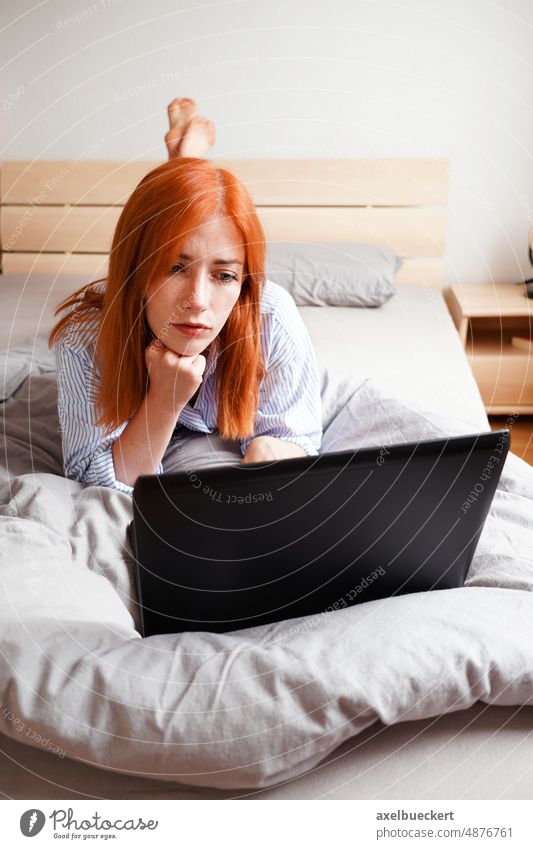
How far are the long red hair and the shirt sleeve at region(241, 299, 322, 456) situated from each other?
0.03 metres

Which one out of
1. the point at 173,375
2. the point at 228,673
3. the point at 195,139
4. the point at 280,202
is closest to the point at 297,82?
the point at 280,202

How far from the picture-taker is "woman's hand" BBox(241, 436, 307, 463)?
128cm

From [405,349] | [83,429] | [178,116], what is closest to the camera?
[83,429]

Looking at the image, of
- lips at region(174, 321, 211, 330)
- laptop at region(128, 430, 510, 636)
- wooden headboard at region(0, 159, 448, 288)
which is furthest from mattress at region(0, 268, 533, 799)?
wooden headboard at region(0, 159, 448, 288)

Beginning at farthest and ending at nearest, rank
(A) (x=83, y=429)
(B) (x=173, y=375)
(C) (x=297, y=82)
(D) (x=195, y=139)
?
1. (C) (x=297, y=82)
2. (D) (x=195, y=139)
3. (A) (x=83, y=429)
4. (B) (x=173, y=375)

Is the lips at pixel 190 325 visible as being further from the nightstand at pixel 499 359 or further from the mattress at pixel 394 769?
the nightstand at pixel 499 359

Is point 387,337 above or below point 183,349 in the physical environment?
above

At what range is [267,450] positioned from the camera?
4.24 feet

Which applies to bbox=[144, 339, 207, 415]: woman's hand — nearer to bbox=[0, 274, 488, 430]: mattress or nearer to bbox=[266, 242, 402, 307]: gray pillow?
bbox=[0, 274, 488, 430]: mattress

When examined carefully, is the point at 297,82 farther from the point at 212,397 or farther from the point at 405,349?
the point at 212,397

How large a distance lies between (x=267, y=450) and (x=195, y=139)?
143 centimetres

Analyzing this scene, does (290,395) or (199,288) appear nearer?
(199,288)

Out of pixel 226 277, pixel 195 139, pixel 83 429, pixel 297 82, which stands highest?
pixel 297 82

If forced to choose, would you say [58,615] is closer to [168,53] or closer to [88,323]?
[88,323]
